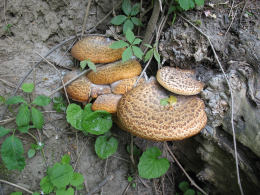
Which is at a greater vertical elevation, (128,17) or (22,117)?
(128,17)

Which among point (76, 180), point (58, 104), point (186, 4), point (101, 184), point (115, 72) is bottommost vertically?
point (101, 184)

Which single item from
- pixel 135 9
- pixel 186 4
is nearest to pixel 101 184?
pixel 135 9

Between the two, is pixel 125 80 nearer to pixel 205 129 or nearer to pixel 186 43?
pixel 186 43

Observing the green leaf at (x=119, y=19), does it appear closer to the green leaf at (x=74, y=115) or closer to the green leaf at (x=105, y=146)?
the green leaf at (x=74, y=115)

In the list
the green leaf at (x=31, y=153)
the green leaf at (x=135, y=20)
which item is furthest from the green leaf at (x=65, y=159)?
the green leaf at (x=135, y=20)

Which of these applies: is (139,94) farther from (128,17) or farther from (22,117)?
(22,117)
